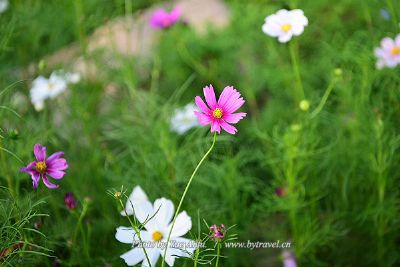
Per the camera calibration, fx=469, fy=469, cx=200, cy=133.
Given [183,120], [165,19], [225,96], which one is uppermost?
[165,19]

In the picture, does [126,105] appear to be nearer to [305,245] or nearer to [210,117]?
[305,245]

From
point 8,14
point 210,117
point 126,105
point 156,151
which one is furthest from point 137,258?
point 8,14

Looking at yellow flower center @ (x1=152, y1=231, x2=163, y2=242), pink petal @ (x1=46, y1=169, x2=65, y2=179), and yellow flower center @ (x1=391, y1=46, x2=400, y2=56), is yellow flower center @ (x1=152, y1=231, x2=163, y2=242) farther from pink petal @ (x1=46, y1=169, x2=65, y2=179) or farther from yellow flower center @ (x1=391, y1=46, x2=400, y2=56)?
yellow flower center @ (x1=391, y1=46, x2=400, y2=56)

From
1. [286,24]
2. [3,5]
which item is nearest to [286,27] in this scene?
[286,24]

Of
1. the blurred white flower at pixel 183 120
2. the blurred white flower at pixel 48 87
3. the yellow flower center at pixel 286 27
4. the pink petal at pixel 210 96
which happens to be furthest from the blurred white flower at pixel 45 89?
the pink petal at pixel 210 96

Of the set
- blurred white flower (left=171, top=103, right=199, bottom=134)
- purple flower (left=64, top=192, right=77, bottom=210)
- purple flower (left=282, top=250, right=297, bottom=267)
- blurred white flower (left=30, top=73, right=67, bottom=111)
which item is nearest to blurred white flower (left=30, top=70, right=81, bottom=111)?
blurred white flower (left=30, top=73, right=67, bottom=111)

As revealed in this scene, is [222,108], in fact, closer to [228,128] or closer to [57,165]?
[228,128]

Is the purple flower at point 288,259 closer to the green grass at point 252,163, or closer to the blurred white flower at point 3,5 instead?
the green grass at point 252,163
